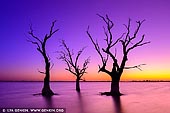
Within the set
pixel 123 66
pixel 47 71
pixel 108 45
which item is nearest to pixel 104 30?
pixel 108 45

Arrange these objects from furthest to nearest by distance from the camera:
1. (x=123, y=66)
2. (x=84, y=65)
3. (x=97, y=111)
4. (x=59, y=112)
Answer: (x=84, y=65), (x=123, y=66), (x=97, y=111), (x=59, y=112)

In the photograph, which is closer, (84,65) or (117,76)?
(117,76)

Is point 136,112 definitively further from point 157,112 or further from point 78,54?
point 78,54

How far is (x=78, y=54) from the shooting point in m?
54.2

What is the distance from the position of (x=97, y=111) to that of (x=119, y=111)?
63.8 inches

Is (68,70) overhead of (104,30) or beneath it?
beneath

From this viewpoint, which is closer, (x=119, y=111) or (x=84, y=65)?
(x=119, y=111)

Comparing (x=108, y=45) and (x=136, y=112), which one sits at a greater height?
(x=108, y=45)

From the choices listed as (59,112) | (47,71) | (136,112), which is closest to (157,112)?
(136,112)

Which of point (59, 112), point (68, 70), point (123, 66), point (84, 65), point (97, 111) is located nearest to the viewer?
point (59, 112)

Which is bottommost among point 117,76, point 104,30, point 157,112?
point 157,112

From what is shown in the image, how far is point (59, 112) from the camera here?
19.8 m

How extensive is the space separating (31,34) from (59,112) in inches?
823

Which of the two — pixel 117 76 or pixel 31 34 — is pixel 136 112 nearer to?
pixel 117 76
